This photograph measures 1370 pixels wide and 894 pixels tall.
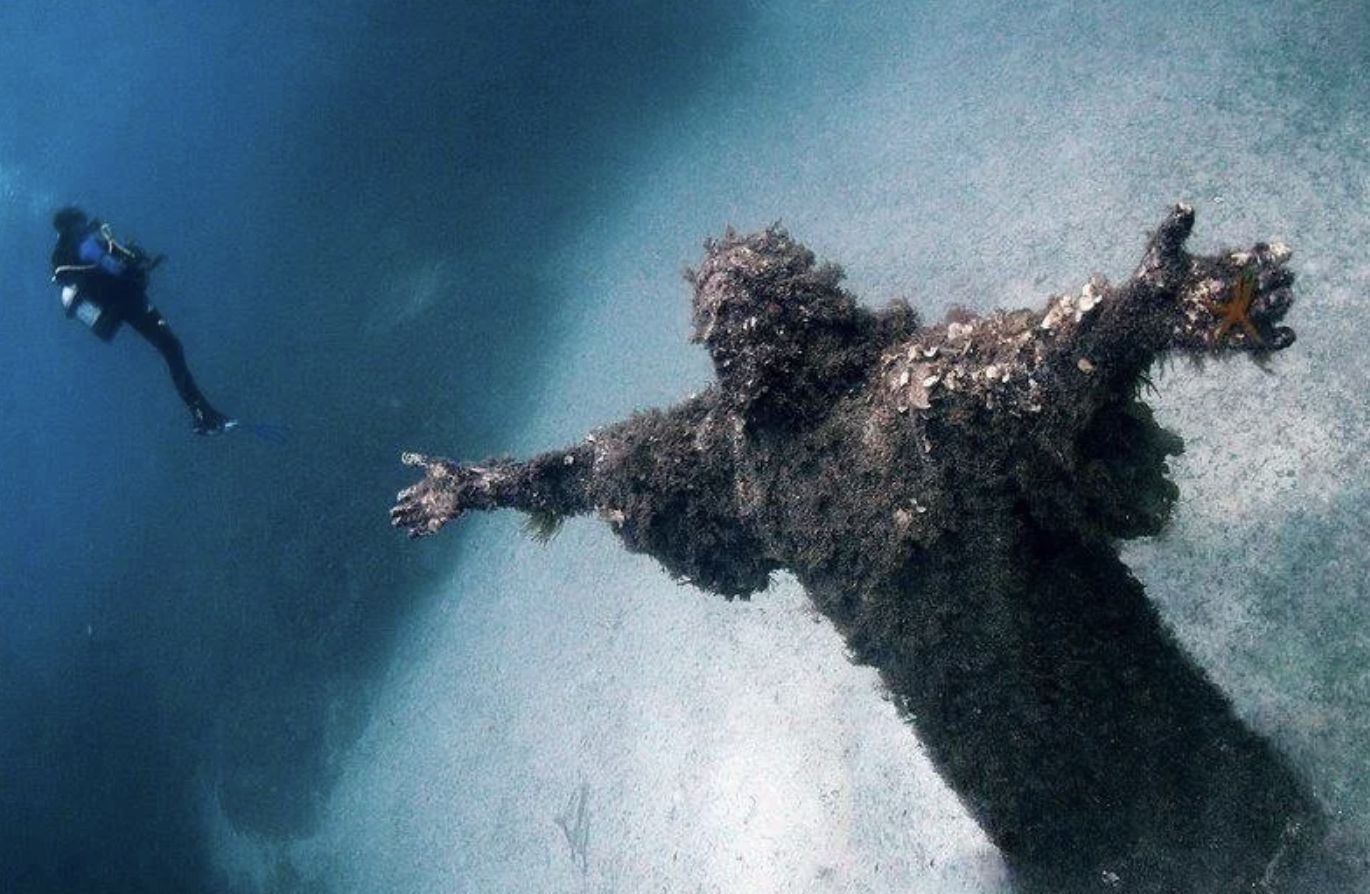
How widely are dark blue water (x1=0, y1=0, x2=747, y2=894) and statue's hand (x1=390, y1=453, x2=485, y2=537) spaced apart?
8.70 m

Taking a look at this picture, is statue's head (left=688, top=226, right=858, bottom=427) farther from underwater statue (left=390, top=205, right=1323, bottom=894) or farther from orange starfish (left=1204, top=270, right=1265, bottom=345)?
orange starfish (left=1204, top=270, right=1265, bottom=345)

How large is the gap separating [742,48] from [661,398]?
294 inches

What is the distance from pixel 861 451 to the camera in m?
4.29

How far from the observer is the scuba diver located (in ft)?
42.3

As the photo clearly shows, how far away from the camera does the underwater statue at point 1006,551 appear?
395 centimetres

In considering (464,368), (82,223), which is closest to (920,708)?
(464,368)

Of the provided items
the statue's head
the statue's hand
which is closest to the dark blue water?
the statue's hand

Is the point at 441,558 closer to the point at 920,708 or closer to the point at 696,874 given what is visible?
the point at 696,874

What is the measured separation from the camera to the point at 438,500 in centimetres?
590

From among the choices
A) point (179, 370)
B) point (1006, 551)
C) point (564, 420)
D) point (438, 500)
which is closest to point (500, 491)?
point (438, 500)

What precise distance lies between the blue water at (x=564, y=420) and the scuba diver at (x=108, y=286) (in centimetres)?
308

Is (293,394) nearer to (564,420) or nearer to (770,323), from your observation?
(564,420)

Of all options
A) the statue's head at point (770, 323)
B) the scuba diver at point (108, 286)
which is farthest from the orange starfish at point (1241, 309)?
the scuba diver at point (108, 286)

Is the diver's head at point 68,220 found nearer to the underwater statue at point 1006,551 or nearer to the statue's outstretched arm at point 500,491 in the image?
the statue's outstretched arm at point 500,491
